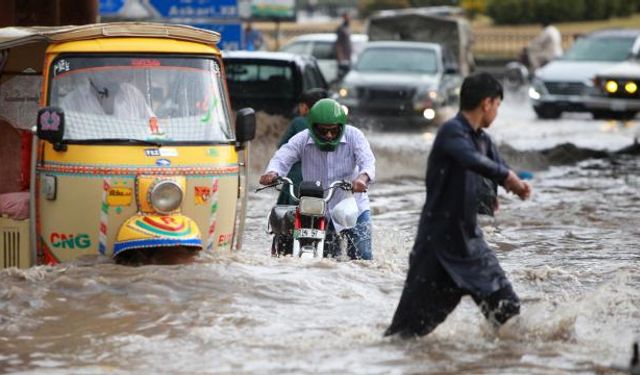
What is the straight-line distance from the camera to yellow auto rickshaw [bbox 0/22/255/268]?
1034 cm

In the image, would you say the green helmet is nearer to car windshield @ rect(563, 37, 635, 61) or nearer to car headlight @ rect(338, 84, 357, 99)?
car headlight @ rect(338, 84, 357, 99)

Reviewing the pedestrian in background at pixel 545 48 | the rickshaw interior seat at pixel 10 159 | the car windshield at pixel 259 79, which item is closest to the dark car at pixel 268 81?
the car windshield at pixel 259 79

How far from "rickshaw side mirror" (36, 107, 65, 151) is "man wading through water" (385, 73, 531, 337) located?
318 centimetres

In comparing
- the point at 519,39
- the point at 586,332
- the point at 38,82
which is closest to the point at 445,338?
the point at 586,332

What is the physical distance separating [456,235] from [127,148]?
3240mm

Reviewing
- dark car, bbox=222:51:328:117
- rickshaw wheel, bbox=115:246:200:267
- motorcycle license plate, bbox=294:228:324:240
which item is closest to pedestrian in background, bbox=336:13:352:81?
dark car, bbox=222:51:328:117

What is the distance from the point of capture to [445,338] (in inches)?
344

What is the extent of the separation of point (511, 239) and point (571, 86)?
1469 cm

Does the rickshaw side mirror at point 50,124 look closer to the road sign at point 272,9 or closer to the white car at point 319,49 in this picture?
the white car at point 319,49

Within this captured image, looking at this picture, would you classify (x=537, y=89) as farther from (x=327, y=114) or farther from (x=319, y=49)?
(x=327, y=114)

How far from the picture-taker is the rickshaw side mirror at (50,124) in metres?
10.2

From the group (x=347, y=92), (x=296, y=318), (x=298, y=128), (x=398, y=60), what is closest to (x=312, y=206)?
(x=296, y=318)

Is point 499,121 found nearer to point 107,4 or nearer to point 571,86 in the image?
point 571,86

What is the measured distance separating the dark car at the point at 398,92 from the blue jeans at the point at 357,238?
53.2 ft
